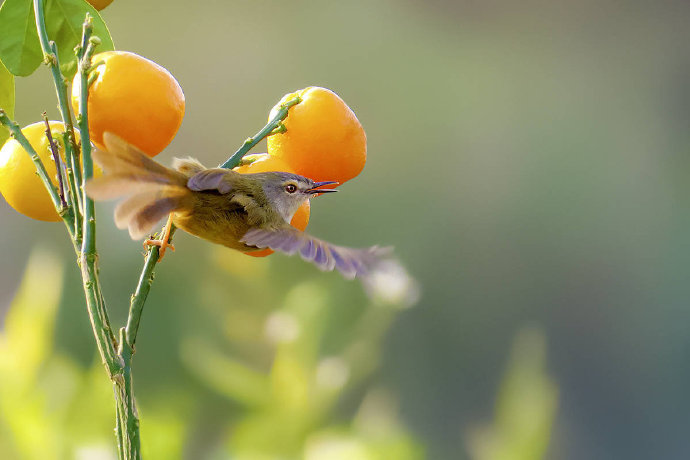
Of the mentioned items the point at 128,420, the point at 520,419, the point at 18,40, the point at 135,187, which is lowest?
the point at 520,419

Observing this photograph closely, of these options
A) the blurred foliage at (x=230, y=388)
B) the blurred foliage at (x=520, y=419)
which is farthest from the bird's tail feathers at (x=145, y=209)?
the blurred foliage at (x=520, y=419)

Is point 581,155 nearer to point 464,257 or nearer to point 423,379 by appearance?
point 464,257

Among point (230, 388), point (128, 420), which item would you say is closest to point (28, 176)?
point (128, 420)

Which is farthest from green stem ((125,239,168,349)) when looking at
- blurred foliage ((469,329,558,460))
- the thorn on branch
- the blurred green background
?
blurred foliage ((469,329,558,460))

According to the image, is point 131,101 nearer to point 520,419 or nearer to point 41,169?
point 41,169

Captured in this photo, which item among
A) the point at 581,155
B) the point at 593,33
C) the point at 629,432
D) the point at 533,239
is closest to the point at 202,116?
the point at 533,239
